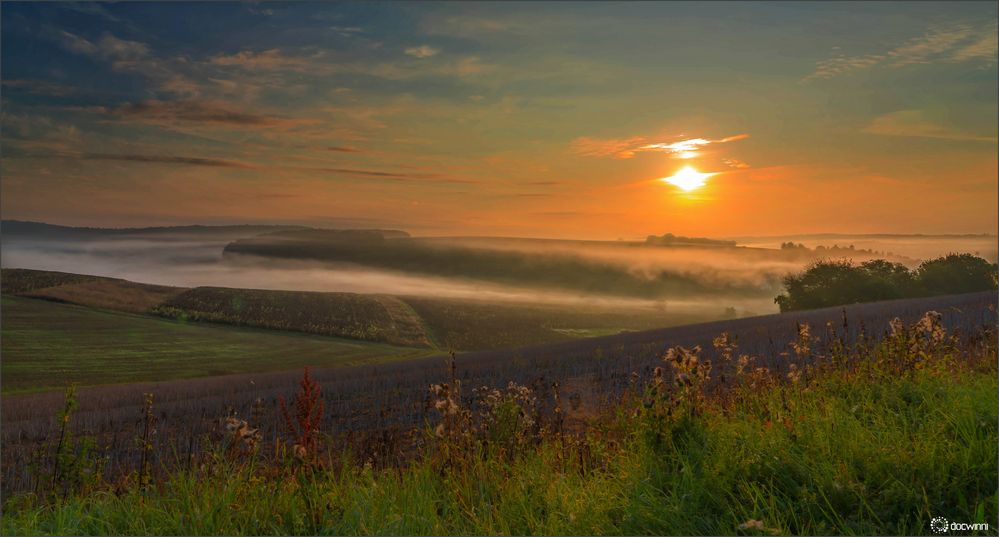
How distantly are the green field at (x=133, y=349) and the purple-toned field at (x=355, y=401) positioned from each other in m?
8.45

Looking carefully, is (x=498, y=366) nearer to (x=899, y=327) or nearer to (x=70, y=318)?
(x=899, y=327)

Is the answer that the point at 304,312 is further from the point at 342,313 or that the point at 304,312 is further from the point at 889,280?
the point at 889,280

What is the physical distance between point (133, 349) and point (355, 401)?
24.4 metres

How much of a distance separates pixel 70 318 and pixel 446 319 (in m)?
22.0

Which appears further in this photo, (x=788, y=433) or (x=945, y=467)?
(x=788, y=433)

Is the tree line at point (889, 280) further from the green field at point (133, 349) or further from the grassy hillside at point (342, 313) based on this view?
the green field at point (133, 349)

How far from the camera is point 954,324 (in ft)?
50.6

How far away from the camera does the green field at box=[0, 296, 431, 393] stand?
29.3m

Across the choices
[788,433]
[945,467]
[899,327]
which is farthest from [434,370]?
[945,467]

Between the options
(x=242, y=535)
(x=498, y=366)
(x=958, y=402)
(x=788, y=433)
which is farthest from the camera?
(x=498, y=366)

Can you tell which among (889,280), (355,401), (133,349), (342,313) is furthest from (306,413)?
(889,280)

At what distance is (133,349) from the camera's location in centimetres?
3422

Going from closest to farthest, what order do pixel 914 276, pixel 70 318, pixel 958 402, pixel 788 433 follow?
pixel 788 433, pixel 958 402, pixel 70 318, pixel 914 276

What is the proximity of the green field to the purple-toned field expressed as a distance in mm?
8453
